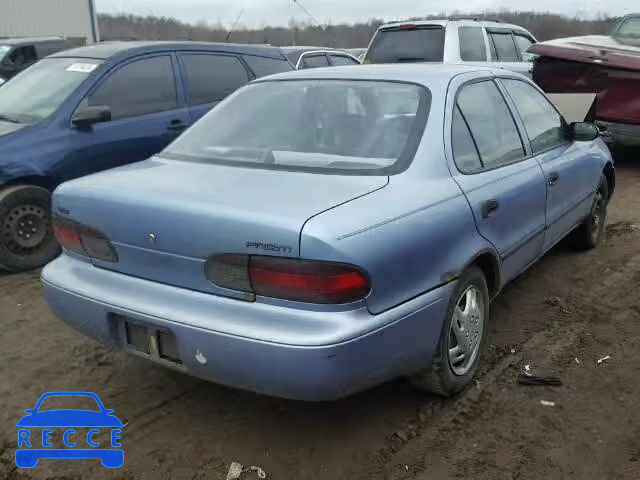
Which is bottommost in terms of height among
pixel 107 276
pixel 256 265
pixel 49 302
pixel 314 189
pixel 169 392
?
pixel 169 392

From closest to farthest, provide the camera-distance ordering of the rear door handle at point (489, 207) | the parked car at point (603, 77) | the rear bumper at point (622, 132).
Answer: the rear door handle at point (489, 207) < the parked car at point (603, 77) < the rear bumper at point (622, 132)

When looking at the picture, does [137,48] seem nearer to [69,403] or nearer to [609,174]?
[69,403]

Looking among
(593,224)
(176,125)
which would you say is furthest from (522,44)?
(176,125)

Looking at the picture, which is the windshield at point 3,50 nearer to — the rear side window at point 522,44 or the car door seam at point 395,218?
the rear side window at point 522,44

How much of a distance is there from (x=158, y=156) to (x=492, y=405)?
2.13 metres

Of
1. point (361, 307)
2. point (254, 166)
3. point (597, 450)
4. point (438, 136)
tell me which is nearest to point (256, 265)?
point (361, 307)

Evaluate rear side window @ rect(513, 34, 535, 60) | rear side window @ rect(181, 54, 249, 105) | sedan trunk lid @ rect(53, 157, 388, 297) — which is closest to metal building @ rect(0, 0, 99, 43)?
rear side window @ rect(513, 34, 535, 60)

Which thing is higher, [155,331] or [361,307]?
[361,307]

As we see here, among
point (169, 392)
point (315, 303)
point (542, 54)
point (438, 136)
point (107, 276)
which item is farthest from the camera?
point (542, 54)

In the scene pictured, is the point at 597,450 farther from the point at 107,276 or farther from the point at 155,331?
the point at 107,276

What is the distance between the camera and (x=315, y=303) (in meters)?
2.42

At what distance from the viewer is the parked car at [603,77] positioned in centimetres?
778

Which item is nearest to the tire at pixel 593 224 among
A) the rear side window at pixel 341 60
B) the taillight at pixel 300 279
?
the taillight at pixel 300 279

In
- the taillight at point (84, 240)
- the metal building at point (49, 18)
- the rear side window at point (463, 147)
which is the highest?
the rear side window at point (463, 147)
